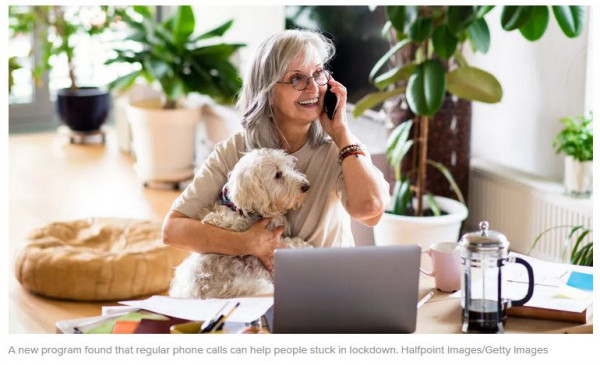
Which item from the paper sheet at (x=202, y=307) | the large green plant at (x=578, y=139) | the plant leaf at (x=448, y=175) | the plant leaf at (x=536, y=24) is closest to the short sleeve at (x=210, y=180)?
the paper sheet at (x=202, y=307)

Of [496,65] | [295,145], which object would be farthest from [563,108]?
[295,145]

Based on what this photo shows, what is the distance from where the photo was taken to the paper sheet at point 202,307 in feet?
5.23

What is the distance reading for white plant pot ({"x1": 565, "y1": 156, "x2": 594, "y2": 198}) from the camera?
11.6 ft

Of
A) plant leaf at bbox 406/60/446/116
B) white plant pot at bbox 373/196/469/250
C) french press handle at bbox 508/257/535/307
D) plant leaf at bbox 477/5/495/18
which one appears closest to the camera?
french press handle at bbox 508/257/535/307

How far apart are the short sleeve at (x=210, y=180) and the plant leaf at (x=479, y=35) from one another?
153 centimetres

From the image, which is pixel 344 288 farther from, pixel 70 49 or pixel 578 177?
pixel 70 49

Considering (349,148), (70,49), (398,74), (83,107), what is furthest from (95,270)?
(70,49)

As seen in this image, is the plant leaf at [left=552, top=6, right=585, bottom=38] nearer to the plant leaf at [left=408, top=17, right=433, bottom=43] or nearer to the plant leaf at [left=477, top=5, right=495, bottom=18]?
the plant leaf at [left=477, top=5, right=495, bottom=18]

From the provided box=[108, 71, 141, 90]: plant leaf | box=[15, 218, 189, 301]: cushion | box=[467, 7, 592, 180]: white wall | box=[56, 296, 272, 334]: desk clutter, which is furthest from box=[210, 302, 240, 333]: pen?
box=[108, 71, 141, 90]: plant leaf

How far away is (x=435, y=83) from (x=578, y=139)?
70cm

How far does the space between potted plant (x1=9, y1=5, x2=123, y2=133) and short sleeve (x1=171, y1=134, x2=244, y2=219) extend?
14.5 ft

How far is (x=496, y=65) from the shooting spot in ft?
13.2
